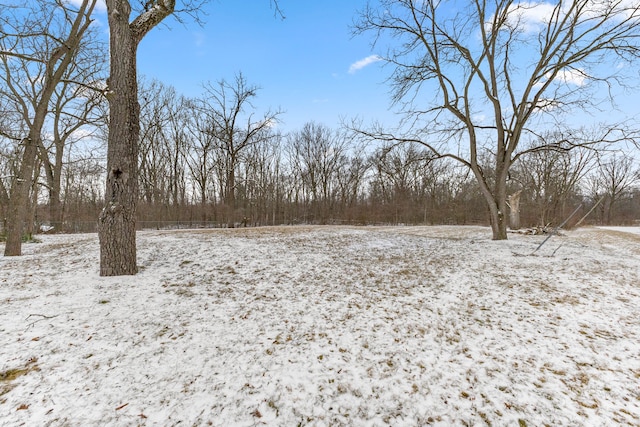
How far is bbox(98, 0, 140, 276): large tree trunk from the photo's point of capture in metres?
4.61

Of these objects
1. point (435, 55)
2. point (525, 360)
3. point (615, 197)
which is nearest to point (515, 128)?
point (435, 55)

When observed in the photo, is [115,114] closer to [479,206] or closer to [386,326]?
[386,326]

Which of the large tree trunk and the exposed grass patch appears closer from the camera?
the exposed grass patch

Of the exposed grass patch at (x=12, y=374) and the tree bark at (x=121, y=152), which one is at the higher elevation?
the tree bark at (x=121, y=152)

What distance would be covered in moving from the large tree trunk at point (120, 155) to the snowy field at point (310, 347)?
481 millimetres

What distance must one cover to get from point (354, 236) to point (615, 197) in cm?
5126

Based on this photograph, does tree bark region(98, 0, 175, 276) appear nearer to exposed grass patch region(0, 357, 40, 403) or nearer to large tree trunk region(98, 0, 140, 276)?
large tree trunk region(98, 0, 140, 276)

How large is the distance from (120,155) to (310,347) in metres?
4.49

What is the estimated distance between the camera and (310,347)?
3.13m

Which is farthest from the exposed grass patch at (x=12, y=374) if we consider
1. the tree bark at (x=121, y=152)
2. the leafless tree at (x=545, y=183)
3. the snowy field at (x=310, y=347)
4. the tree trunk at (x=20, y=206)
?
the leafless tree at (x=545, y=183)

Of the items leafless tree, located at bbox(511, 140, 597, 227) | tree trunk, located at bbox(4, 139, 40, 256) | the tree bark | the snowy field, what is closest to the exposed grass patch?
the snowy field

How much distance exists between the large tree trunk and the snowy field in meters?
0.48

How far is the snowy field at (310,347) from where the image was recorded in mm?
2246

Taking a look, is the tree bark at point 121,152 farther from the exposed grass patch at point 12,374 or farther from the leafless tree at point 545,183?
the leafless tree at point 545,183
